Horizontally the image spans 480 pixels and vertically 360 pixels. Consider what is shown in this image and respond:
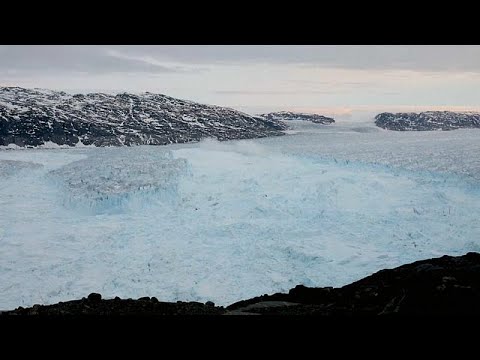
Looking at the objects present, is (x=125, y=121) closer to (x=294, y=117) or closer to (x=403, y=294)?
(x=294, y=117)

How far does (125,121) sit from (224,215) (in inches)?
58.1

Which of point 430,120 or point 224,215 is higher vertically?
point 430,120

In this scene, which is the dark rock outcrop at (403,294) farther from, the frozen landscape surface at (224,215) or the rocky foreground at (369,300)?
the frozen landscape surface at (224,215)

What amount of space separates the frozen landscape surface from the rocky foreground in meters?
0.42

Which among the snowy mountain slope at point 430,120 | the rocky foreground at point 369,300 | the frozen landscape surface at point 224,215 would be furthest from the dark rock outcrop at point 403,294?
the snowy mountain slope at point 430,120

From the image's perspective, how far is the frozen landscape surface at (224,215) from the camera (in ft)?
13.8

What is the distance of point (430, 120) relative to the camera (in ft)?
16.5

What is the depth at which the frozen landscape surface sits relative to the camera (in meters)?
4.21

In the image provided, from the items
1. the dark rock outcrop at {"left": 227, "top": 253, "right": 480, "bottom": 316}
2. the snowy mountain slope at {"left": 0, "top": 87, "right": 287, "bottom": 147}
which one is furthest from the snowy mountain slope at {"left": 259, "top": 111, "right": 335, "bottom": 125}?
the dark rock outcrop at {"left": 227, "top": 253, "right": 480, "bottom": 316}

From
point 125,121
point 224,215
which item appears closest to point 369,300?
point 224,215

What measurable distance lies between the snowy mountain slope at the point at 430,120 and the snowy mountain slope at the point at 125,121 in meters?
1.42

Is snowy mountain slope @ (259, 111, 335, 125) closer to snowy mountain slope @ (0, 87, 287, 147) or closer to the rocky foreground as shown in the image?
snowy mountain slope @ (0, 87, 287, 147)
